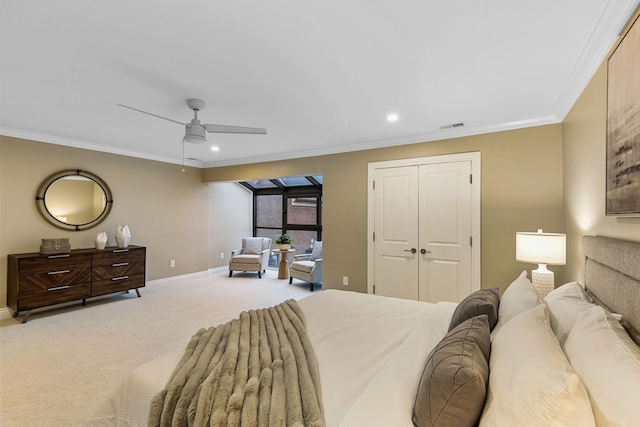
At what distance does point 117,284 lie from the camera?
14.9ft

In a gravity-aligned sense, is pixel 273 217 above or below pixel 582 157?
below

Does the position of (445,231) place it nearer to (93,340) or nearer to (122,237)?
(93,340)

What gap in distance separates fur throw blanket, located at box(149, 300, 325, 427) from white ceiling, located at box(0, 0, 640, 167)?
1805 millimetres

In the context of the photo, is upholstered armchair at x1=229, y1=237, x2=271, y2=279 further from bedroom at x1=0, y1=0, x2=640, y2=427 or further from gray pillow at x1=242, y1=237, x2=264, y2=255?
bedroom at x1=0, y1=0, x2=640, y2=427

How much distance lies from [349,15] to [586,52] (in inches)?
64.7

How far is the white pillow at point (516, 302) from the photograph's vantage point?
5.14ft

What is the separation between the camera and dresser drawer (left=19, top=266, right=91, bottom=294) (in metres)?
3.70

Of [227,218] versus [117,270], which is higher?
[227,218]

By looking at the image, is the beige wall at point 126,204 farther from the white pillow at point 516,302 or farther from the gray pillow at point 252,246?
the white pillow at point 516,302

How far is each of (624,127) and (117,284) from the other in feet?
18.9

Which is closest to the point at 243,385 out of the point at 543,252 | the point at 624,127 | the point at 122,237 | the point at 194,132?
the point at 624,127

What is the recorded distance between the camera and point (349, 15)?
167 cm

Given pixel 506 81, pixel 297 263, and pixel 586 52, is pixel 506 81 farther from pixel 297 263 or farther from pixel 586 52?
pixel 297 263

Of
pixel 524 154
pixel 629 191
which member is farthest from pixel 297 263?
pixel 629 191
